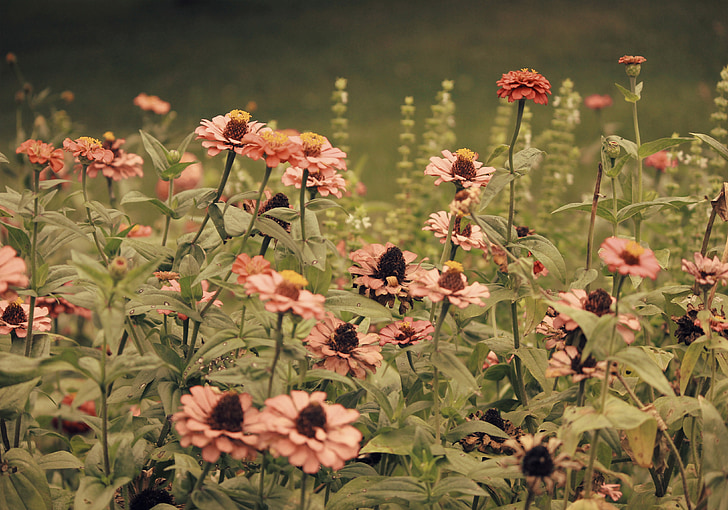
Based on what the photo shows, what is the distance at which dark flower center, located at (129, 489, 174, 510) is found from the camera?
1194 mm

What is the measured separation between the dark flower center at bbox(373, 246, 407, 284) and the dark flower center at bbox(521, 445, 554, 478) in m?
0.46

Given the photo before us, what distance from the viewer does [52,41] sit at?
7016 millimetres

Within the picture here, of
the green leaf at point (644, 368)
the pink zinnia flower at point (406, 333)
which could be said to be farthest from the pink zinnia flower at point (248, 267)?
the green leaf at point (644, 368)

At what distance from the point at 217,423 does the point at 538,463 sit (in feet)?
1.51

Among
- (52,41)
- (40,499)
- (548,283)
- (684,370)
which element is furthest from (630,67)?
(52,41)

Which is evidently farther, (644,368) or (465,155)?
(465,155)

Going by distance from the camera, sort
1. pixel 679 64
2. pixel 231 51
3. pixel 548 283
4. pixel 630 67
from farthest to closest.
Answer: pixel 231 51 < pixel 679 64 < pixel 548 283 < pixel 630 67

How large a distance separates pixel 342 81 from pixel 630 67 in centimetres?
89

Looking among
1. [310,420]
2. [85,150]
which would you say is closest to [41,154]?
[85,150]

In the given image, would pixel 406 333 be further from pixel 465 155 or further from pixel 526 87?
pixel 526 87

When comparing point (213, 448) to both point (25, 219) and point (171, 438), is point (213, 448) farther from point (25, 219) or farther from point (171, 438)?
point (25, 219)

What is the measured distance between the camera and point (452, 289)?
1039mm

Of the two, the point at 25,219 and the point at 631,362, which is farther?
the point at 25,219

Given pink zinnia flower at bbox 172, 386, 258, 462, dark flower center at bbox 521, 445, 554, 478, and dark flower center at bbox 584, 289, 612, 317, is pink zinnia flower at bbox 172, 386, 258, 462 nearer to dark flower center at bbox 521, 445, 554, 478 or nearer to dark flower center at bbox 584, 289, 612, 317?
dark flower center at bbox 521, 445, 554, 478
